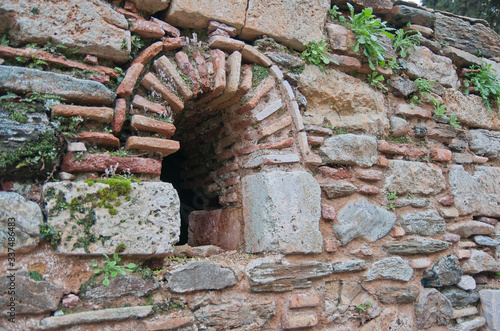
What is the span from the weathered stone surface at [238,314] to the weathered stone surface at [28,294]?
665 millimetres

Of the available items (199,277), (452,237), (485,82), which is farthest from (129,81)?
(485,82)

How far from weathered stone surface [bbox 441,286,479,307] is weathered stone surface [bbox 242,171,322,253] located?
1225 millimetres

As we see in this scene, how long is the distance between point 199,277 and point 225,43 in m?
1.39

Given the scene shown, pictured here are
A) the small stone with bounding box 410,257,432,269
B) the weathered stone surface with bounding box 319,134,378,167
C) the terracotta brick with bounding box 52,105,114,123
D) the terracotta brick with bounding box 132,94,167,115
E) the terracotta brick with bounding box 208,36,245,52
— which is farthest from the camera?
the small stone with bounding box 410,257,432,269

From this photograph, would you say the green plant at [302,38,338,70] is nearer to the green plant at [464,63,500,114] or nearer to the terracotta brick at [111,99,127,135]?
the terracotta brick at [111,99,127,135]

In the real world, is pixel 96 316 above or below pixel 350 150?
below

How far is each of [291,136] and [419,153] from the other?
3.78 feet

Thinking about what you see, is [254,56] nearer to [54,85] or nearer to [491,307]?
[54,85]

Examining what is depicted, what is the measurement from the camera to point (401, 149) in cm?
288

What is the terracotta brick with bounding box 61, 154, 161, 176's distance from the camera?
1798 mm

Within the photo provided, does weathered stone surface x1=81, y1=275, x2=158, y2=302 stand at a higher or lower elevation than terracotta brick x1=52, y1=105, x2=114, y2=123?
lower

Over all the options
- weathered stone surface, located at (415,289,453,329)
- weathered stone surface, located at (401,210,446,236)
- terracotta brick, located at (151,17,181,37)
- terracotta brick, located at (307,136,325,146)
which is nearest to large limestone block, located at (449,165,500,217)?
weathered stone surface, located at (401,210,446,236)

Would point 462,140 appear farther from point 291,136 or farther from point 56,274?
point 56,274

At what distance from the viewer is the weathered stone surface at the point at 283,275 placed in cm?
213
